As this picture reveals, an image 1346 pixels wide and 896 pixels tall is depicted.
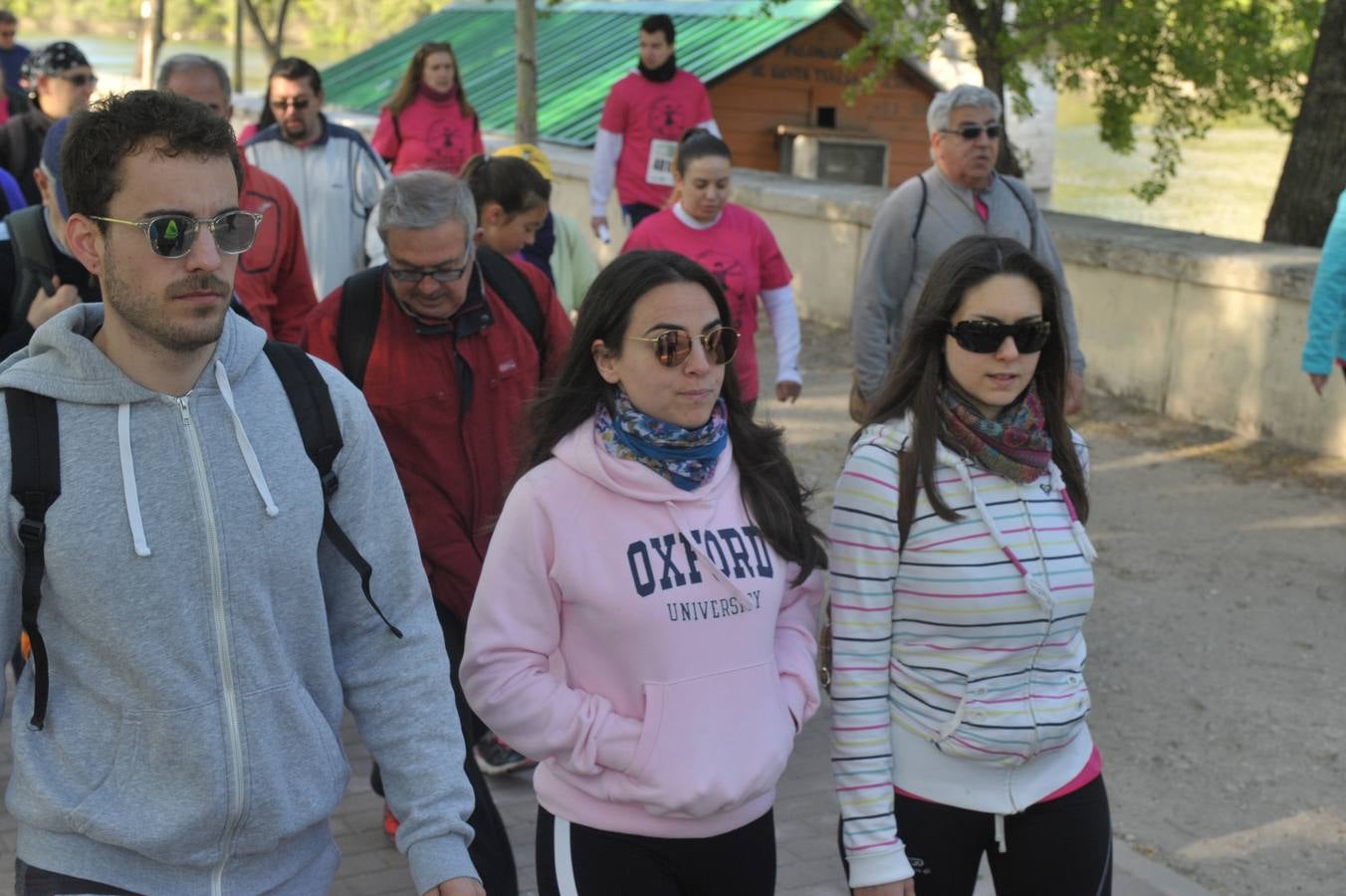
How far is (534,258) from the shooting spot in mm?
6516

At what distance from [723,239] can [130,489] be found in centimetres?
443

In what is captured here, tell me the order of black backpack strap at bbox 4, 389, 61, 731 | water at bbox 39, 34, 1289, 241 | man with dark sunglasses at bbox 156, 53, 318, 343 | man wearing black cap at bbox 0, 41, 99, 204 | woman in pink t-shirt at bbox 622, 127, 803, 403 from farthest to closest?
water at bbox 39, 34, 1289, 241 → man wearing black cap at bbox 0, 41, 99, 204 → woman in pink t-shirt at bbox 622, 127, 803, 403 → man with dark sunglasses at bbox 156, 53, 318, 343 → black backpack strap at bbox 4, 389, 61, 731

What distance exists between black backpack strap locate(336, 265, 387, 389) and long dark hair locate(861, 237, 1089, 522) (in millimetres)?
1513

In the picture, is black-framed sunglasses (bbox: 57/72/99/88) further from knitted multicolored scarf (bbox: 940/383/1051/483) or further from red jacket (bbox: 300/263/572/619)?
knitted multicolored scarf (bbox: 940/383/1051/483)

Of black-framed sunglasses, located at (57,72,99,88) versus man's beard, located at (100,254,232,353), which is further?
black-framed sunglasses, located at (57,72,99,88)

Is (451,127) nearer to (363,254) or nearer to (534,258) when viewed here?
(363,254)

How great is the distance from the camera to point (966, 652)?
3240 mm

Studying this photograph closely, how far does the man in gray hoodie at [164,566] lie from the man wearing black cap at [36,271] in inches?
70.5

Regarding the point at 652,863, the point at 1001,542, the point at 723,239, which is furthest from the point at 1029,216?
the point at 652,863

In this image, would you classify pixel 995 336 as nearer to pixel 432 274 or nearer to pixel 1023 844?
pixel 1023 844

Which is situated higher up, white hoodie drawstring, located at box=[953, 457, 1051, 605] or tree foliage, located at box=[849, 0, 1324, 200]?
tree foliage, located at box=[849, 0, 1324, 200]

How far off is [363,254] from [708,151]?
1.82 m

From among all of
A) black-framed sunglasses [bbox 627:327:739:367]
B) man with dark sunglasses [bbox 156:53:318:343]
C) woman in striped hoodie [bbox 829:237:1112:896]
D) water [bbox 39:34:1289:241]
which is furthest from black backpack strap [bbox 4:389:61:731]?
water [bbox 39:34:1289:241]

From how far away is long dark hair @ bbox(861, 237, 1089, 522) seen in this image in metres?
3.44
